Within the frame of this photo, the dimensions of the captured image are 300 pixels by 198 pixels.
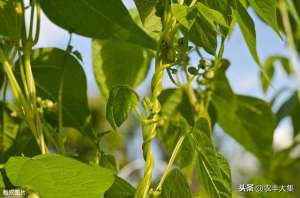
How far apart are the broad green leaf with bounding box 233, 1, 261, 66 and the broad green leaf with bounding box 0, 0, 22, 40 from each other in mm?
211

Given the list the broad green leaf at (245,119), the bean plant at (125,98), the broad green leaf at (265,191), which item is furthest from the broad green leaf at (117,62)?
the broad green leaf at (265,191)

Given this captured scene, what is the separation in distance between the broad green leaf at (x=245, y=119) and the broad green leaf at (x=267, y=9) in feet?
1.08

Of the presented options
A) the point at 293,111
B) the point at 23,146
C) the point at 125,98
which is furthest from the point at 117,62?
the point at 293,111

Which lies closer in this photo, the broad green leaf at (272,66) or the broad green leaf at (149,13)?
the broad green leaf at (149,13)

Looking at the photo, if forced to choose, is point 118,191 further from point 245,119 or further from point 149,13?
point 245,119

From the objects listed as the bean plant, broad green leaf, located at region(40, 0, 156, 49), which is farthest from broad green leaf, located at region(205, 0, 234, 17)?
broad green leaf, located at region(40, 0, 156, 49)

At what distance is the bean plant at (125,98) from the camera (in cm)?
45

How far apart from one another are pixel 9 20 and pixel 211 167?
239 millimetres

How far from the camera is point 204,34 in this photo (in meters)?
0.48

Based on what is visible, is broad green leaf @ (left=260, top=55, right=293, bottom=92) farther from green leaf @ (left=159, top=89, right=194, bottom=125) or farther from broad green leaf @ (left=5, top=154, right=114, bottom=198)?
broad green leaf @ (left=5, top=154, right=114, bottom=198)

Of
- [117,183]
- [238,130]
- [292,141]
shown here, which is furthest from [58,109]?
[292,141]

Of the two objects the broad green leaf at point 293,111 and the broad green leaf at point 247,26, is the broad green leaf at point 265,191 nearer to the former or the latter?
the broad green leaf at point 247,26

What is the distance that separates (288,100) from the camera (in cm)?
117

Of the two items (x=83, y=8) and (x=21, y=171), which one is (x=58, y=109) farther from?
(x=21, y=171)
